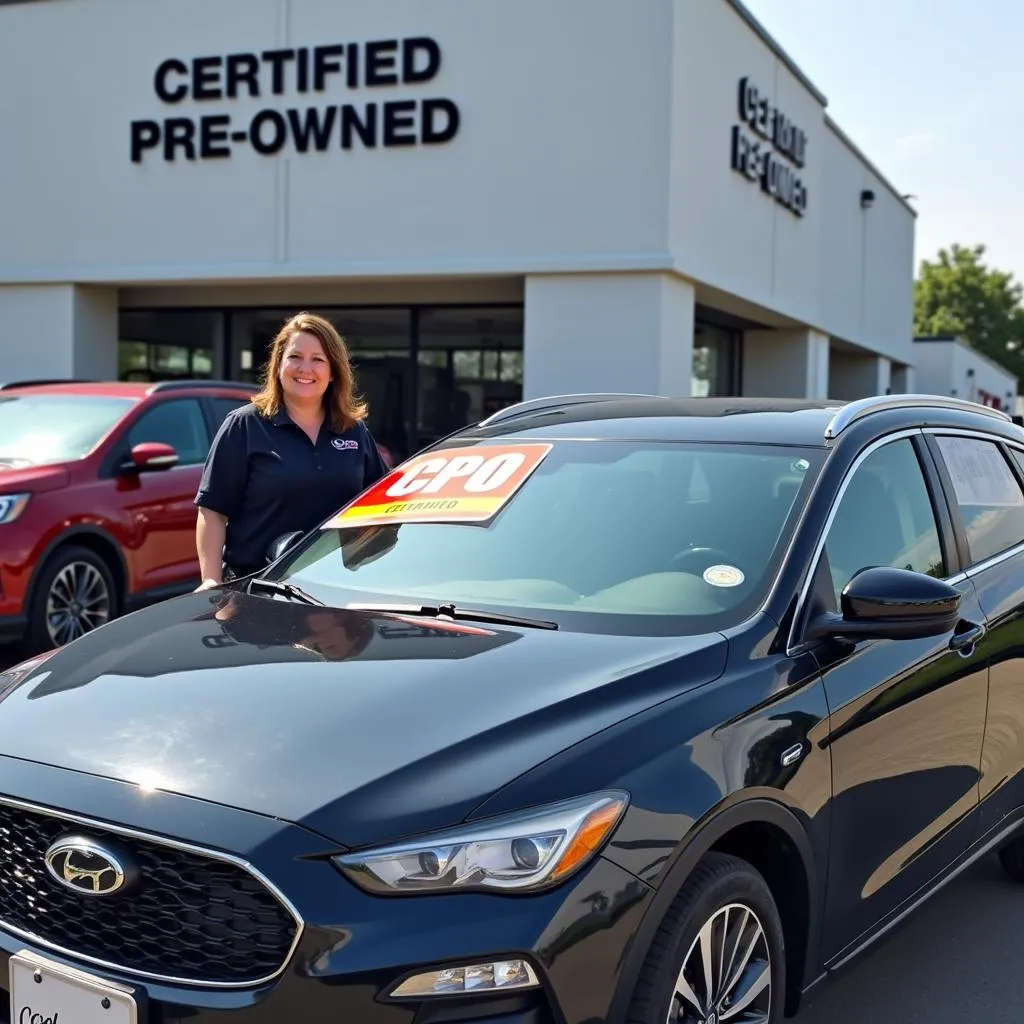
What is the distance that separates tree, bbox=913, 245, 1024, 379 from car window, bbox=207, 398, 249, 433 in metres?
74.6

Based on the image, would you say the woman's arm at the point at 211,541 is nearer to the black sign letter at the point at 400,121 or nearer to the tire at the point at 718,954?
the tire at the point at 718,954

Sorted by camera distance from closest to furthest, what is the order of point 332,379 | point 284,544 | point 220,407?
point 284,544
point 332,379
point 220,407

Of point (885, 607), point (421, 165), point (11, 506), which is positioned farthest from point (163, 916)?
point (421, 165)

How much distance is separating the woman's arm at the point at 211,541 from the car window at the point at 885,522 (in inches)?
90.5

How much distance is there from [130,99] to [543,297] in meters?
5.66

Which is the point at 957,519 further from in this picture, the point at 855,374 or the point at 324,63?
the point at 855,374

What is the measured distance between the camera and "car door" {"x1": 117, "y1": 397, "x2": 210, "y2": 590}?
7680 millimetres

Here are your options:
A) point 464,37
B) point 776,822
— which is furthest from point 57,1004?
point 464,37

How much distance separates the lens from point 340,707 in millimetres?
2418

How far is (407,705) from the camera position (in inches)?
94.7

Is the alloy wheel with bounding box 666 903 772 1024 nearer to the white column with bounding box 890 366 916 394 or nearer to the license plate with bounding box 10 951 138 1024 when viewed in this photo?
the license plate with bounding box 10 951 138 1024

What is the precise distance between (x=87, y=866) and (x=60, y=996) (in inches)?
8.6

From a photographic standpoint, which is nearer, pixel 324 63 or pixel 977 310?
pixel 324 63

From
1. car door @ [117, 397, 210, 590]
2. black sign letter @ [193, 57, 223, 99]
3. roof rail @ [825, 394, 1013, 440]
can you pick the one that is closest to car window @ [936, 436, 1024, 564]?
roof rail @ [825, 394, 1013, 440]
